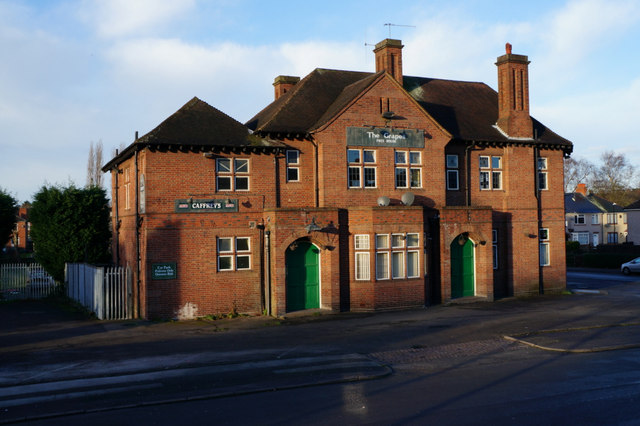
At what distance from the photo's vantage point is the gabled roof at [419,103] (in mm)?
A: 23531

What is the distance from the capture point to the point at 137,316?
21594mm

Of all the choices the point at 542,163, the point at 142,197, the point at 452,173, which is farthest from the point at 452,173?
the point at 142,197

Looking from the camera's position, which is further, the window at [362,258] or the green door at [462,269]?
the green door at [462,269]

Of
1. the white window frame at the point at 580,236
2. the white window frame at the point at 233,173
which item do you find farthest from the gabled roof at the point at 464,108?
the white window frame at the point at 580,236

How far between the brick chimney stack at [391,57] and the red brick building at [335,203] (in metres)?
0.09

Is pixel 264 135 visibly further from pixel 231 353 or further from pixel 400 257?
pixel 231 353

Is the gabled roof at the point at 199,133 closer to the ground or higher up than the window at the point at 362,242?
higher up

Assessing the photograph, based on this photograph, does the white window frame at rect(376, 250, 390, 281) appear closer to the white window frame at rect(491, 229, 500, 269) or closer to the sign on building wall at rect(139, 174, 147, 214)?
the white window frame at rect(491, 229, 500, 269)

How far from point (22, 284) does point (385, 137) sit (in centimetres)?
2126

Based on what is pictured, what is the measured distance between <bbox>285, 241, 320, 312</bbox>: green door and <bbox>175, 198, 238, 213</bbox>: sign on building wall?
2737 mm

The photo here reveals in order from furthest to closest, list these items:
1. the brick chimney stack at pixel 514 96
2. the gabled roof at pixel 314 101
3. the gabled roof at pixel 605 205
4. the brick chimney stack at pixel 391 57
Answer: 1. the gabled roof at pixel 605 205
2. the brick chimney stack at pixel 514 96
3. the brick chimney stack at pixel 391 57
4. the gabled roof at pixel 314 101

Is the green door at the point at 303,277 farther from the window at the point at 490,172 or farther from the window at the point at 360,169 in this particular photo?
the window at the point at 490,172

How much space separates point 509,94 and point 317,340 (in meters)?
16.6

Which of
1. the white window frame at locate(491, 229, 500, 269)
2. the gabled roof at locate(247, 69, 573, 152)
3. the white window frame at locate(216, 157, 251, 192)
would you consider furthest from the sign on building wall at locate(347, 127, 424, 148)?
the white window frame at locate(491, 229, 500, 269)
